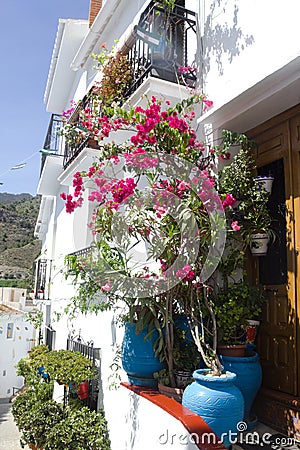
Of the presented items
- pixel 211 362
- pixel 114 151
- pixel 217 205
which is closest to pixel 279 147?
pixel 217 205

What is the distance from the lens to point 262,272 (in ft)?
16.8

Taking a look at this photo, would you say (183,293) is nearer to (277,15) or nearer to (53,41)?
(277,15)

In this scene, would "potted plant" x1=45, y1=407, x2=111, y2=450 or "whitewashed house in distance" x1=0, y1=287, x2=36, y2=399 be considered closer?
"potted plant" x1=45, y1=407, x2=111, y2=450

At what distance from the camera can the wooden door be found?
4.58 m

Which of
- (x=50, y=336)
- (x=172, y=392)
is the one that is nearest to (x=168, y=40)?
(x=172, y=392)

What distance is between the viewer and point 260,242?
4.91 meters

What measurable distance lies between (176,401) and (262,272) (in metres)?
1.84

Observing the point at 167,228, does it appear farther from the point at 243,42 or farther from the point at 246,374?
the point at 243,42

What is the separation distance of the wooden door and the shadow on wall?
1.05m

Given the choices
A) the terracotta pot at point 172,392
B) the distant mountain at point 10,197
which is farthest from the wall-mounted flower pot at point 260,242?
the distant mountain at point 10,197

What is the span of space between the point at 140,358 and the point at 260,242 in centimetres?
194

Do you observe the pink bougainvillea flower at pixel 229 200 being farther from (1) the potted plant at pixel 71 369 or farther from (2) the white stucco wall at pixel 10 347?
(2) the white stucco wall at pixel 10 347

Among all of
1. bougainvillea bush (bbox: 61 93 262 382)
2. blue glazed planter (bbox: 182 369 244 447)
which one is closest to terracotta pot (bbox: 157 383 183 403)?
bougainvillea bush (bbox: 61 93 262 382)

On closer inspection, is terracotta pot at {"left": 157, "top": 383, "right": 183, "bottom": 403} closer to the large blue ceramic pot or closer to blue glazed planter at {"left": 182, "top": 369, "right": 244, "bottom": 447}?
the large blue ceramic pot
